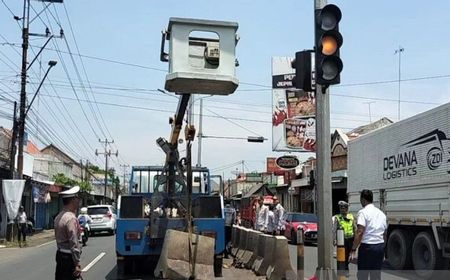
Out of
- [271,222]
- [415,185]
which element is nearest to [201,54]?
[415,185]

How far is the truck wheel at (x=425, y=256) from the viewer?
13.3 meters

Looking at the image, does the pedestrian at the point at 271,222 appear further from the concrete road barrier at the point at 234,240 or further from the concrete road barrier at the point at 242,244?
the concrete road barrier at the point at 242,244

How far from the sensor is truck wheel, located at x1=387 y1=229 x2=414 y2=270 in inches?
592

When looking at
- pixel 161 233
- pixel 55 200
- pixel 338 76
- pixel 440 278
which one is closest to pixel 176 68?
pixel 338 76

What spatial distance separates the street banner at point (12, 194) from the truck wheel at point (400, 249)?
15851 millimetres

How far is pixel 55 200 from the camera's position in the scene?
50000mm

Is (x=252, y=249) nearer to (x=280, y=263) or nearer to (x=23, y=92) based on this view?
(x=280, y=263)

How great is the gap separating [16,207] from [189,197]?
15.3 meters

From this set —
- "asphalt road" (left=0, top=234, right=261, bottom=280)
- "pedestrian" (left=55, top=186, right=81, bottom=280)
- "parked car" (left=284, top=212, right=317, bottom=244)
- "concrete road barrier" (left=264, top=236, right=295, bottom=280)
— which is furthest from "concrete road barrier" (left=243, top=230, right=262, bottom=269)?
"parked car" (left=284, top=212, right=317, bottom=244)

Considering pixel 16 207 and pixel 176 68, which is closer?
pixel 176 68

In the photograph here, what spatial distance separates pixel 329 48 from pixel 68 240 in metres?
4.42

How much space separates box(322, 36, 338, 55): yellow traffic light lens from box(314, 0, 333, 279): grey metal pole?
68cm

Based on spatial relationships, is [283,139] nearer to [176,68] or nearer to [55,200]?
[176,68]

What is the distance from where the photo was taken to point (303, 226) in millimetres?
26000
